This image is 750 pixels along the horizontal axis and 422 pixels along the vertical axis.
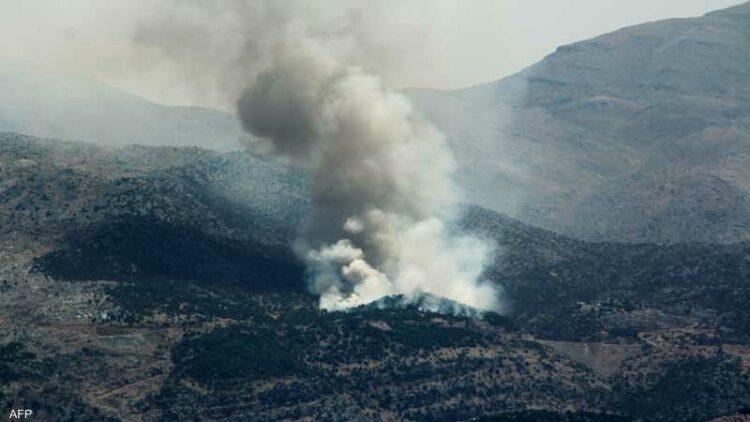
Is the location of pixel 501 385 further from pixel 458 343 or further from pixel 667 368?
pixel 667 368

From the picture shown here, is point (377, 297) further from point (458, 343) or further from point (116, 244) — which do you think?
point (116, 244)

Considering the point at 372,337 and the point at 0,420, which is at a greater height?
the point at 372,337

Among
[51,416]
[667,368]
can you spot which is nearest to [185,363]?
[51,416]

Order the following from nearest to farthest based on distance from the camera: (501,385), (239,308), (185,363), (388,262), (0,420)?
1. (0,420)
2. (185,363)
3. (501,385)
4. (239,308)
5. (388,262)

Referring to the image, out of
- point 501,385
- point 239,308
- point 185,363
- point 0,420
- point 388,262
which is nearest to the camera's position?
point 0,420

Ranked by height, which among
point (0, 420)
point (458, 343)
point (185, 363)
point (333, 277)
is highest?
point (333, 277)

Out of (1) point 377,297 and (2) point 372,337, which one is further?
(1) point 377,297
